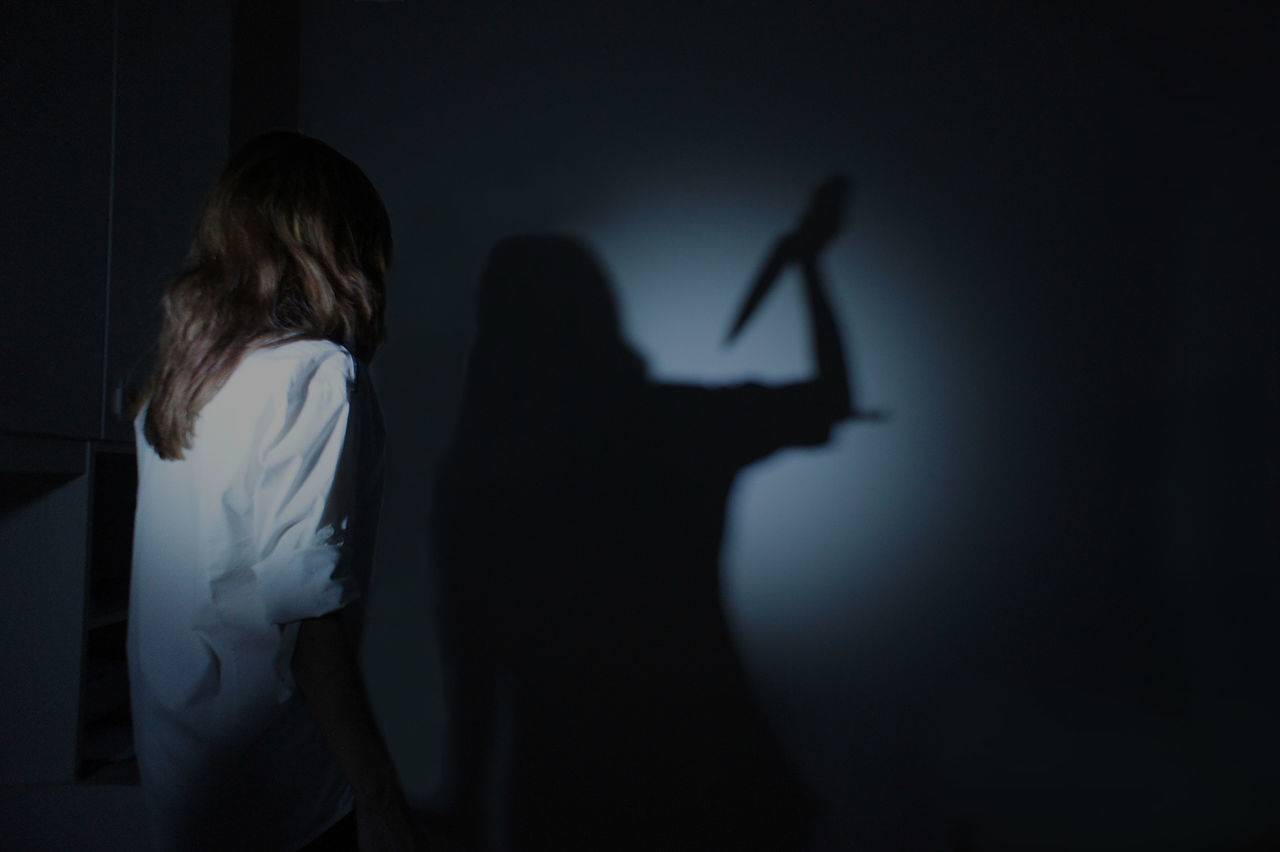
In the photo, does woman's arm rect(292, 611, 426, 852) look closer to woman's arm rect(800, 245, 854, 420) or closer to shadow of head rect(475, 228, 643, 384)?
shadow of head rect(475, 228, 643, 384)

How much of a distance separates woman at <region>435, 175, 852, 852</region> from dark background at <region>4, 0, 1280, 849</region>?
0.07 m

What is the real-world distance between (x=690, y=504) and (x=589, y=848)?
83 centimetres

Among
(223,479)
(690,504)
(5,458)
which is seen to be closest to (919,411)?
(690,504)

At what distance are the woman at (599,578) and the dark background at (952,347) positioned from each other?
66 millimetres

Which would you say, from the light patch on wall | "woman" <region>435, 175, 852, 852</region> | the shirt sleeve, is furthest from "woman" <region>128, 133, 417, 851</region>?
the light patch on wall

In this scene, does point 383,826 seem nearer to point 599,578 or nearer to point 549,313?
point 599,578

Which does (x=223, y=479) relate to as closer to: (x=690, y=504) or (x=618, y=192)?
(x=690, y=504)

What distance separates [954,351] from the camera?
1791mm

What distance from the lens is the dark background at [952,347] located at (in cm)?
173

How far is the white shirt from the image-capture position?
693 millimetres

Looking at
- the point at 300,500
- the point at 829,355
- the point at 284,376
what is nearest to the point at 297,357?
the point at 284,376

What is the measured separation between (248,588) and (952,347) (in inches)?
62.2

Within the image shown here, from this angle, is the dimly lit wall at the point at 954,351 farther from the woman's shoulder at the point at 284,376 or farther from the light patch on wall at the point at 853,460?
the woman's shoulder at the point at 284,376

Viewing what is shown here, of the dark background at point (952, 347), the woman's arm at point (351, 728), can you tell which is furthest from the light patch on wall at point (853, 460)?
the woman's arm at point (351, 728)
